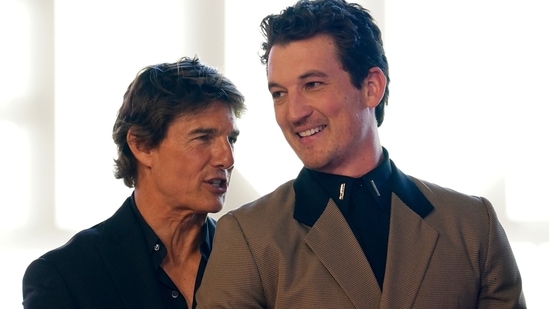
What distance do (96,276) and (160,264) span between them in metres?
0.15

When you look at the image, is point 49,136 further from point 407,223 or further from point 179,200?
point 407,223

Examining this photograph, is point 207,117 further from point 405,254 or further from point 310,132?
point 405,254

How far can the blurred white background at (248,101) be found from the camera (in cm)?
290

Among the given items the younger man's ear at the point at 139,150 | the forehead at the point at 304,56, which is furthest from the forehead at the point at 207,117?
the forehead at the point at 304,56

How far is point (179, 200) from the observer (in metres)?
2.08

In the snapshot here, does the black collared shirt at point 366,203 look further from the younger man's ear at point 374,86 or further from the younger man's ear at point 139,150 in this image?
the younger man's ear at point 139,150

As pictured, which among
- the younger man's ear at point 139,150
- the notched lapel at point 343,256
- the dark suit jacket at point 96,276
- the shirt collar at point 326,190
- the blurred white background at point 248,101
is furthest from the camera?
the blurred white background at point 248,101

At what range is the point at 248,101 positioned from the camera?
9.92 feet

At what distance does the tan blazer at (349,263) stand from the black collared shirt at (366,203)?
2 centimetres

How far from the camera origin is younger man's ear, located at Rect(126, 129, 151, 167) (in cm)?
214

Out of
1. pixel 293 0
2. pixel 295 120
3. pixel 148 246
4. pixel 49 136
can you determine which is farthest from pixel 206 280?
pixel 293 0

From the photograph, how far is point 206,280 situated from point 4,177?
1.48 metres

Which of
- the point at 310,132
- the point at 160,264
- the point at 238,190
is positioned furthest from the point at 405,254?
the point at 238,190

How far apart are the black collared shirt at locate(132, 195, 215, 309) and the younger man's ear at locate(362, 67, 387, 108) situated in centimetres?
56
